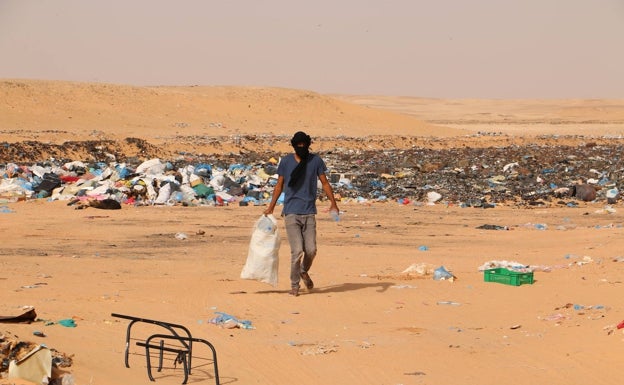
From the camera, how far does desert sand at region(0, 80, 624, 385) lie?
6676 millimetres

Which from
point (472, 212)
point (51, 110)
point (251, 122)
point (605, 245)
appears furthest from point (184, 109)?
point (605, 245)

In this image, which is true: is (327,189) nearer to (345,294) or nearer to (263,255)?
(263,255)

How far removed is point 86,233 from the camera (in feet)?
48.3

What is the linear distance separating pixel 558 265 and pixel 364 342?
488 cm

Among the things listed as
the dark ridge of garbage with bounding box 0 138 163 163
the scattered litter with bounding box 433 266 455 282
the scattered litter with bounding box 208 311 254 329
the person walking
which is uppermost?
the person walking

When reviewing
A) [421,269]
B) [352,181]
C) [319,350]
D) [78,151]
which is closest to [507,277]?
[421,269]

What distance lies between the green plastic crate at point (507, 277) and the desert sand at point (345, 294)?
0.11 m

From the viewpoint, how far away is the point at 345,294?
9.54m

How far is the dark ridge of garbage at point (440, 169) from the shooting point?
20859mm

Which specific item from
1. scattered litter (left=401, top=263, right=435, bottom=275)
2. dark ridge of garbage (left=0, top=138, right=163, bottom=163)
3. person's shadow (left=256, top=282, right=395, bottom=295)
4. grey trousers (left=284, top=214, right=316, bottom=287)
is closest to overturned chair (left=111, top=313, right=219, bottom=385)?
grey trousers (left=284, top=214, right=316, bottom=287)

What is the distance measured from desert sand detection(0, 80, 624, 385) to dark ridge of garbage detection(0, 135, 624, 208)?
1160 mm

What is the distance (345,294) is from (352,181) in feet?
43.6

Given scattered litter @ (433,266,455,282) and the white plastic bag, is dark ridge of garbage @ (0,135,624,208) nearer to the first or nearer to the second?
scattered litter @ (433,266,455,282)

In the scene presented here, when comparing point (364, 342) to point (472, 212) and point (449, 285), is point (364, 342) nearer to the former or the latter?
point (449, 285)
